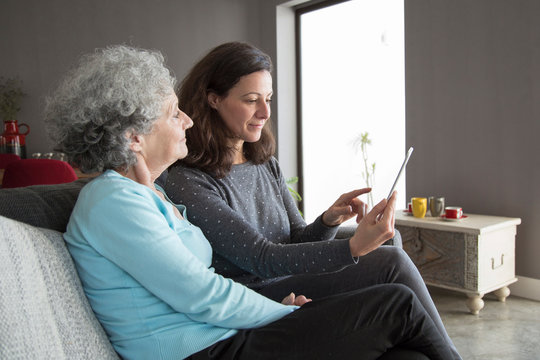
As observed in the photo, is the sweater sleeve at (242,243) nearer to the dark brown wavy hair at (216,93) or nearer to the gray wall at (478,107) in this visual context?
the dark brown wavy hair at (216,93)

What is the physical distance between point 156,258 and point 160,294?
8cm

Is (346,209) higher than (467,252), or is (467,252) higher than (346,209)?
(346,209)

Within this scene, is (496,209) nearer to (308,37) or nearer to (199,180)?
(199,180)

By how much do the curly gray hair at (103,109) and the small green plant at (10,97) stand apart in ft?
9.80

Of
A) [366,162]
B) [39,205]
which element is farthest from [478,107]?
[39,205]

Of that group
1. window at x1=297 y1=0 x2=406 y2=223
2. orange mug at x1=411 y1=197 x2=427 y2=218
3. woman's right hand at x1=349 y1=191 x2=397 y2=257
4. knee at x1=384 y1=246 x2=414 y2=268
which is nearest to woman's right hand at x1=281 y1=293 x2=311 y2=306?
woman's right hand at x1=349 y1=191 x2=397 y2=257

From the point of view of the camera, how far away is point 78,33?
405 centimetres

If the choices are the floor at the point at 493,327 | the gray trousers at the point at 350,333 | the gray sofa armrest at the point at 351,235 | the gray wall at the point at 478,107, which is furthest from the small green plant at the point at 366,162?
the gray trousers at the point at 350,333

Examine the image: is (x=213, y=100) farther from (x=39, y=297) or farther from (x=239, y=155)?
(x=39, y=297)

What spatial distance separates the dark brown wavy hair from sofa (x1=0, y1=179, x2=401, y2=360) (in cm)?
52

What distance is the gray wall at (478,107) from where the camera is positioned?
2.85 m

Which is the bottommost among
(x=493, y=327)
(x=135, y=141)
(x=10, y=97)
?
(x=493, y=327)

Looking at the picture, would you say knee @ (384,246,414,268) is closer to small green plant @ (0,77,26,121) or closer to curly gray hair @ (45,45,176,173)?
curly gray hair @ (45,45,176,173)

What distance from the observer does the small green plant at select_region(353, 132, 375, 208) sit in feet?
13.6
